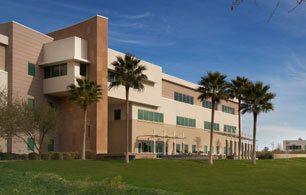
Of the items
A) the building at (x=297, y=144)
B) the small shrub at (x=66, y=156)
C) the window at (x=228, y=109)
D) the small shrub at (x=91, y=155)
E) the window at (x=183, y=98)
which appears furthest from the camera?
the building at (x=297, y=144)

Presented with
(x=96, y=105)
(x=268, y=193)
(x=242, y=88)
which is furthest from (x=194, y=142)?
(x=268, y=193)

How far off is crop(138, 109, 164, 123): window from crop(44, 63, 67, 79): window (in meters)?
Answer: 13.8

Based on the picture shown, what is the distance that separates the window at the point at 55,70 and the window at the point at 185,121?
80.4 ft

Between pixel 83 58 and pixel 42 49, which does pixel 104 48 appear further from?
pixel 42 49

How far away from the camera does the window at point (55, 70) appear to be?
1884 inches

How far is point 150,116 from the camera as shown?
5897 centimetres

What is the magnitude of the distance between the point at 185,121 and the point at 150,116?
10.9m

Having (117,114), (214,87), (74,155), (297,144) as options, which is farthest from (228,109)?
(297,144)

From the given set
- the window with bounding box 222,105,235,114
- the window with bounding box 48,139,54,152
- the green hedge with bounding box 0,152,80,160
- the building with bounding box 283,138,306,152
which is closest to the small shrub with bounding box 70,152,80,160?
the green hedge with bounding box 0,152,80,160

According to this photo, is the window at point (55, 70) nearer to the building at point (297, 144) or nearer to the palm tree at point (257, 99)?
the palm tree at point (257, 99)

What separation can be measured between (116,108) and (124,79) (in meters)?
16.6

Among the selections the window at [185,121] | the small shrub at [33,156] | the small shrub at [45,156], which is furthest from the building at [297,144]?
the small shrub at [33,156]

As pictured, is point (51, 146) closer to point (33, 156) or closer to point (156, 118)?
point (33, 156)

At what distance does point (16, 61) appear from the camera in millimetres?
45594
